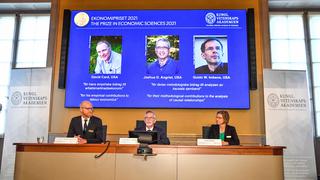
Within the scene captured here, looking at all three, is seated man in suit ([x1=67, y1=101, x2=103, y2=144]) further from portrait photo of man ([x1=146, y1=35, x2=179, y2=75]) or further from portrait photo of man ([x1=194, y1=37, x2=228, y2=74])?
portrait photo of man ([x1=194, y1=37, x2=228, y2=74])

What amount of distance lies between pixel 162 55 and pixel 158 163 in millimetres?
2723

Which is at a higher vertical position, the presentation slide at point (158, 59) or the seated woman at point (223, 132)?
the presentation slide at point (158, 59)

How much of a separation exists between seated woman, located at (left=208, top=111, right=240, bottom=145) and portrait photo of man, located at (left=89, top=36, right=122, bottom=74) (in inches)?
78.2

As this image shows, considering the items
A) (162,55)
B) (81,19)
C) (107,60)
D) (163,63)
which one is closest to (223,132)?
(163,63)

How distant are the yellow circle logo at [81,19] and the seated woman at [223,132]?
2895mm

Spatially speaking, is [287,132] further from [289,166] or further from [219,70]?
[219,70]

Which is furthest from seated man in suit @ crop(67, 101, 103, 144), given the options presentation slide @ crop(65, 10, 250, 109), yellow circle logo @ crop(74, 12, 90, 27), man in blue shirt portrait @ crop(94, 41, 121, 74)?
yellow circle logo @ crop(74, 12, 90, 27)

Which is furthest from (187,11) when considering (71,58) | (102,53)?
(71,58)

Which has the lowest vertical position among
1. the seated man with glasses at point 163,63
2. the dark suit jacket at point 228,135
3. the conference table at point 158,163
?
the conference table at point 158,163

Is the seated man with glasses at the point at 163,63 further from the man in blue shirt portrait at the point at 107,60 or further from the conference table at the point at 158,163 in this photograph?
the conference table at the point at 158,163

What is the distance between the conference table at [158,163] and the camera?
10.6 feet

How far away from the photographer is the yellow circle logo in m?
5.77

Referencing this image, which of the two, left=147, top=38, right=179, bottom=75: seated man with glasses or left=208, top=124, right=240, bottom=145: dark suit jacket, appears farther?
left=147, top=38, right=179, bottom=75: seated man with glasses

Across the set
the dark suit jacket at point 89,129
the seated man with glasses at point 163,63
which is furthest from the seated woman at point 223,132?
the dark suit jacket at point 89,129
